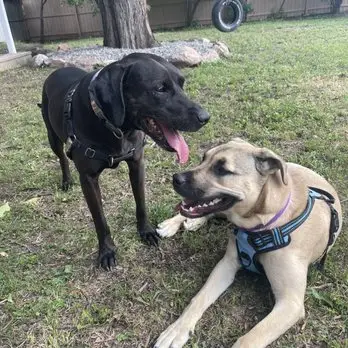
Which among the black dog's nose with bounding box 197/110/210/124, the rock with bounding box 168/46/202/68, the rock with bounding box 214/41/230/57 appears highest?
the black dog's nose with bounding box 197/110/210/124

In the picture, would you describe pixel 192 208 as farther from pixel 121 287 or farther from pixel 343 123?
pixel 343 123

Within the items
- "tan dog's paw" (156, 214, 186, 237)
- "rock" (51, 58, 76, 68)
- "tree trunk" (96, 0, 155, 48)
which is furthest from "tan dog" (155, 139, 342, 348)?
"tree trunk" (96, 0, 155, 48)

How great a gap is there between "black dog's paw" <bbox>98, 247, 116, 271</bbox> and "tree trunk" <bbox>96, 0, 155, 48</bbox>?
751 centimetres

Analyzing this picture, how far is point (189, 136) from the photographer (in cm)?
502

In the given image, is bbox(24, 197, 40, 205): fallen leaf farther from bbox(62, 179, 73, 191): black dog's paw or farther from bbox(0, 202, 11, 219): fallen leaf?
bbox(62, 179, 73, 191): black dog's paw

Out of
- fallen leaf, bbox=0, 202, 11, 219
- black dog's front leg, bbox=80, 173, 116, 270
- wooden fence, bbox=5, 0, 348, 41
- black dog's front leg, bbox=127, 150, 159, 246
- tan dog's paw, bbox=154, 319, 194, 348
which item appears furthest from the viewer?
wooden fence, bbox=5, 0, 348, 41

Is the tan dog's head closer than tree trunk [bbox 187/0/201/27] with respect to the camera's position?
Yes

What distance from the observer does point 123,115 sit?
256cm

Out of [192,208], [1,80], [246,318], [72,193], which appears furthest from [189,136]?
[1,80]

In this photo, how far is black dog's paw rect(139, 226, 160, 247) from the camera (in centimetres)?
323

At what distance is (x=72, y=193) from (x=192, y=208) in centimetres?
178

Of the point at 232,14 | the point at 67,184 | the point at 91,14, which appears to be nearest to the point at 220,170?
the point at 67,184

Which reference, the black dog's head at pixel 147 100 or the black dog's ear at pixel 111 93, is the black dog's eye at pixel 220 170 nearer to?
the black dog's head at pixel 147 100

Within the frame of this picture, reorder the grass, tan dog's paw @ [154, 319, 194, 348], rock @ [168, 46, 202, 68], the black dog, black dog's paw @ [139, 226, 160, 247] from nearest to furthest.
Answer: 1. tan dog's paw @ [154, 319, 194, 348]
2. the grass
3. the black dog
4. black dog's paw @ [139, 226, 160, 247]
5. rock @ [168, 46, 202, 68]
